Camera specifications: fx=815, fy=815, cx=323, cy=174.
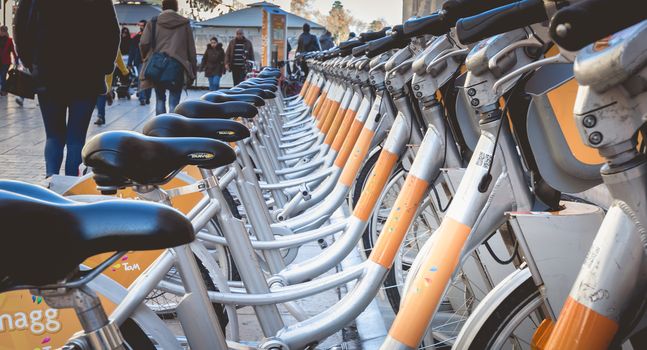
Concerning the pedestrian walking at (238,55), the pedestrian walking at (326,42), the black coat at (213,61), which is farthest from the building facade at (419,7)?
the black coat at (213,61)

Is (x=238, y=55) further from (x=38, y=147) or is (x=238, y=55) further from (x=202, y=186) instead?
(x=202, y=186)

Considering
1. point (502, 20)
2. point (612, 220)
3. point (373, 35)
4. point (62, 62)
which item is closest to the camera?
point (612, 220)

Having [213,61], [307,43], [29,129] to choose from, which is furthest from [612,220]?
[213,61]

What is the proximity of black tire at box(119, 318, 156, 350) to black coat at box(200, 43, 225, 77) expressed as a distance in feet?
63.0

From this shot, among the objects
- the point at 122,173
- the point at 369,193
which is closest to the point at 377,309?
the point at 369,193

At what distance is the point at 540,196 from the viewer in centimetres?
214

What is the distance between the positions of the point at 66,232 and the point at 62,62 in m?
4.38

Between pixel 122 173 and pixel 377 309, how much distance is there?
227 cm

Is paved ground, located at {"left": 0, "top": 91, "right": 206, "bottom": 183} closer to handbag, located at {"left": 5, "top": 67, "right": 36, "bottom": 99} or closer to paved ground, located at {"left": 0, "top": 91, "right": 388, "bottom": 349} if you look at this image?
paved ground, located at {"left": 0, "top": 91, "right": 388, "bottom": 349}

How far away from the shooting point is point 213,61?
21.0 metres

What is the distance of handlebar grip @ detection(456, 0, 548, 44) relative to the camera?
6.03 ft

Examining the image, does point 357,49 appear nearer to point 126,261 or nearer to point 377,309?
point 377,309

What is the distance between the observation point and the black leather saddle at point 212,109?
337cm

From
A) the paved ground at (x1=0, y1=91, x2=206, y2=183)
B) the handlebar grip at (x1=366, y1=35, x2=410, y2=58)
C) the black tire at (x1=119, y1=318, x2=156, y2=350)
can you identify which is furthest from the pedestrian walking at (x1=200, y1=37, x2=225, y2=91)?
the black tire at (x1=119, y1=318, x2=156, y2=350)
